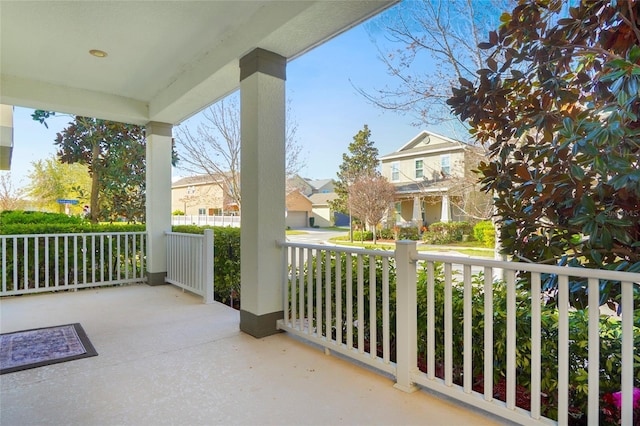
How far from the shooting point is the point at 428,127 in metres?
5.15

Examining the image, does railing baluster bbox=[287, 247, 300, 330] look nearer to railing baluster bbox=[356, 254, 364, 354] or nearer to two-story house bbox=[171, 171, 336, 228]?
railing baluster bbox=[356, 254, 364, 354]

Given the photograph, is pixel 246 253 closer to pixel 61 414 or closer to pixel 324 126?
pixel 61 414

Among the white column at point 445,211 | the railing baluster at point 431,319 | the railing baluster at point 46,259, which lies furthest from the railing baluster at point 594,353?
the railing baluster at point 46,259

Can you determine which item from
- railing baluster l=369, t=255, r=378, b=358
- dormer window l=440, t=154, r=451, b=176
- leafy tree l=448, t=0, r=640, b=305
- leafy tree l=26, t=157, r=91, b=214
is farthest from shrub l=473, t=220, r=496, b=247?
leafy tree l=26, t=157, r=91, b=214

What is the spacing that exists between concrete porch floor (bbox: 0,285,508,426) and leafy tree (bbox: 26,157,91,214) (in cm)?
1251

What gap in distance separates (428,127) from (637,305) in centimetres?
369

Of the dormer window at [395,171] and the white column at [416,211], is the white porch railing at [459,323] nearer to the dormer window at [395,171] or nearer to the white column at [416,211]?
the white column at [416,211]

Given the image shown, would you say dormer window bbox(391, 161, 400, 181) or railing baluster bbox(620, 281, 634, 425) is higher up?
dormer window bbox(391, 161, 400, 181)

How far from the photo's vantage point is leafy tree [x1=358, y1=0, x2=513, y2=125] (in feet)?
13.3

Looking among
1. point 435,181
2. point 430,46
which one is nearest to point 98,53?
point 430,46

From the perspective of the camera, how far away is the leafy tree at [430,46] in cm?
407

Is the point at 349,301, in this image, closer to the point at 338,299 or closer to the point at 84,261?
the point at 338,299

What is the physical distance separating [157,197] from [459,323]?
486 centimetres

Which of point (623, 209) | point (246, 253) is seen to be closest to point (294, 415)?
point (246, 253)
